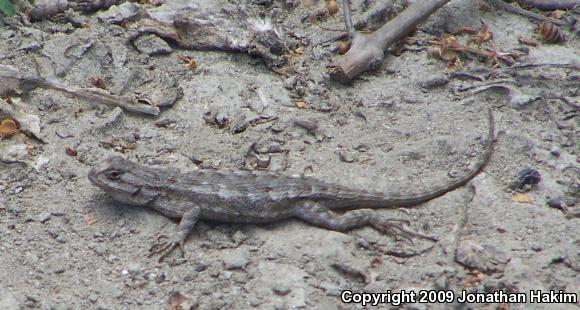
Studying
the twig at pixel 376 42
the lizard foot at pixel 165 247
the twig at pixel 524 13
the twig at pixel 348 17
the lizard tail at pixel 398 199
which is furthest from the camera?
the twig at pixel 524 13

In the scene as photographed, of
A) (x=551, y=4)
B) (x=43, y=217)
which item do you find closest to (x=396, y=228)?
(x=43, y=217)

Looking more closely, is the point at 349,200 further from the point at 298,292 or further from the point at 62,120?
the point at 62,120

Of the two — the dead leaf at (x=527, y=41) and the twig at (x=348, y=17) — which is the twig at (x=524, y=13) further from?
the twig at (x=348, y=17)

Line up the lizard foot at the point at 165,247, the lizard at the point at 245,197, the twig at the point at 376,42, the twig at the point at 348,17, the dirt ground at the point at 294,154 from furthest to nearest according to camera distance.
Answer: the twig at the point at 348,17 → the twig at the point at 376,42 → the lizard at the point at 245,197 → the lizard foot at the point at 165,247 → the dirt ground at the point at 294,154

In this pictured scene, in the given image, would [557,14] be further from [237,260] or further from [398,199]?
[237,260]

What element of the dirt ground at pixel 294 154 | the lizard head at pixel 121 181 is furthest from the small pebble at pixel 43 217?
the lizard head at pixel 121 181

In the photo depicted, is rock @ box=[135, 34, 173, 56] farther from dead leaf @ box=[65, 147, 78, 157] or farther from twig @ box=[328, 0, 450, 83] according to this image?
twig @ box=[328, 0, 450, 83]
